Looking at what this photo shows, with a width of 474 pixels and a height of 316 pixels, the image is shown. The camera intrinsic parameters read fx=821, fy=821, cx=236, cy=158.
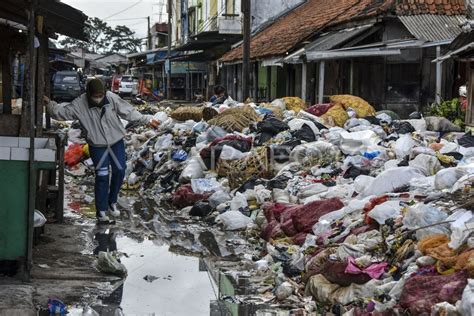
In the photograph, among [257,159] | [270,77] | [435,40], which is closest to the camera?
[257,159]

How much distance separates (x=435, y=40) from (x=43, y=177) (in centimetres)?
980

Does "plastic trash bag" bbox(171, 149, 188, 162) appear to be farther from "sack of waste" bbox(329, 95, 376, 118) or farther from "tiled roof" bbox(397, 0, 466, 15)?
"tiled roof" bbox(397, 0, 466, 15)

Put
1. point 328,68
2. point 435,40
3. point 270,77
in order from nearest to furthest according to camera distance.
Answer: point 435,40
point 328,68
point 270,77

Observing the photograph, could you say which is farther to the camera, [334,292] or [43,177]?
[43,177]

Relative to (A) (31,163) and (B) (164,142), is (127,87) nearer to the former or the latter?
(B) (164,142)

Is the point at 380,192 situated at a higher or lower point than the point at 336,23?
lower

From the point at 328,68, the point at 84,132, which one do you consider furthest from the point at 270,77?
the point at 84,132

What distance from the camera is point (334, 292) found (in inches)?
246

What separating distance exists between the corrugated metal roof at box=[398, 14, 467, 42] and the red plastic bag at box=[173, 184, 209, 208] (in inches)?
272

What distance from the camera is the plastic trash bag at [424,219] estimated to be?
6.32 metres

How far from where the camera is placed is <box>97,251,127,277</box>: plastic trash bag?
7.21 meters

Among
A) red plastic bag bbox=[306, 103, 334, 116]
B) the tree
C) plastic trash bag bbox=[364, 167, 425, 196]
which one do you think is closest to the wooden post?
plastic trash bag bbox=[364, 167, 425, 196]

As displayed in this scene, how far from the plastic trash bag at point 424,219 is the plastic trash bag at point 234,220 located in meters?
3.34

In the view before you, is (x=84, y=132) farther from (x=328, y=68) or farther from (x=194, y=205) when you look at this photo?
(x=328, y=68)
